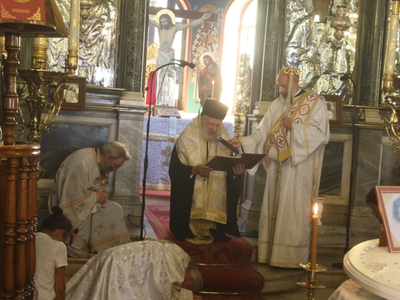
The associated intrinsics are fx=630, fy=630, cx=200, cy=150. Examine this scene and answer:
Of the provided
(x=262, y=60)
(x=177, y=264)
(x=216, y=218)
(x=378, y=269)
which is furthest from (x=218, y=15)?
(x=378, y=269)

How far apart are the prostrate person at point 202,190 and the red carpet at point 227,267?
0.19 meters

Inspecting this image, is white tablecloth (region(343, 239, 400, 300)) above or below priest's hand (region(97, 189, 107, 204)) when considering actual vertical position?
above

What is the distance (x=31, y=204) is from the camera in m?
3.42

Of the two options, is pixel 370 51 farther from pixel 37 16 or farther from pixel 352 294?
pixel 352 294

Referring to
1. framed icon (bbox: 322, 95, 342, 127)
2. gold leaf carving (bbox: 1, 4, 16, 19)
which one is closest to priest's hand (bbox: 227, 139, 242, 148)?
framed icon (bbox: 322, 95, 342, 127)

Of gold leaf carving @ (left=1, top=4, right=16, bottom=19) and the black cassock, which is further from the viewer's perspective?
the black cassock

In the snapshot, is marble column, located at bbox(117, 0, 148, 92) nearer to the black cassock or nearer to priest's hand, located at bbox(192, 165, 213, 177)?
the black cassock

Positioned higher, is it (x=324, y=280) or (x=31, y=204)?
(x=31, y=204)

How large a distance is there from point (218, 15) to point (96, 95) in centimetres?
785

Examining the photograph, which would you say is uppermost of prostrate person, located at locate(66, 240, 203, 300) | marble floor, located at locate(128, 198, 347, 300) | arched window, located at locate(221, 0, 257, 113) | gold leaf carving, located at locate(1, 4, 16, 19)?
arched window, located at locate(221, 0, 257, 113)

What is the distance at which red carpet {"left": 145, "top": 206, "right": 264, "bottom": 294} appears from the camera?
596 cm

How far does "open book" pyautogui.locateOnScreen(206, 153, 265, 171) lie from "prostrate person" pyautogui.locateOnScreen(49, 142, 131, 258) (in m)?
0.90

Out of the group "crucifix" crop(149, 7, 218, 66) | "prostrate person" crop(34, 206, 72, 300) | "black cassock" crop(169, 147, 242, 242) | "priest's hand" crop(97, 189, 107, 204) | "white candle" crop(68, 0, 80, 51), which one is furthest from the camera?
"crucifix" crop(149, 7, 218, 66)

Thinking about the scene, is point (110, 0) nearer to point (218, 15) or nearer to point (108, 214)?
point (108, 214)
